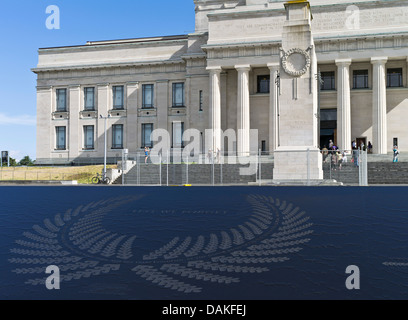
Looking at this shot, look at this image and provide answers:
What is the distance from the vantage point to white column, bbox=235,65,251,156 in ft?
171

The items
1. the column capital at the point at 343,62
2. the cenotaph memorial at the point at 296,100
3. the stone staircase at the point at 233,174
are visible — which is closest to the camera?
the cenotaph memorial at the point at 296,100

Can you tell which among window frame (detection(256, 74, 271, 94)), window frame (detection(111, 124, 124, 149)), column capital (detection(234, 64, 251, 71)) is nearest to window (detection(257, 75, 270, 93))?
window frame (detection(256, 74, 271, 94))

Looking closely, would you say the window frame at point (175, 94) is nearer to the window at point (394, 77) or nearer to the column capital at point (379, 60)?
the column capital at point (379, 60)

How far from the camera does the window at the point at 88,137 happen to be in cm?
6412

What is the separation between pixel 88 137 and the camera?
6450 cm

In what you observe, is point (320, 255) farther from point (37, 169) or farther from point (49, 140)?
point (49, 140)

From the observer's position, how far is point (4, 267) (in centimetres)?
726

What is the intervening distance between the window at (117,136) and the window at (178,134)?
8234mm

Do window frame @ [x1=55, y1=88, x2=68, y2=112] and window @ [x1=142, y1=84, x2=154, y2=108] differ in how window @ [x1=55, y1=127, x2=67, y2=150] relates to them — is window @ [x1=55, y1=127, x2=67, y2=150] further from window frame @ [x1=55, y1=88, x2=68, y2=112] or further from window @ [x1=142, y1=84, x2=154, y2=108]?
window @ [x1=142, y1=84, x2=154, y2=108]

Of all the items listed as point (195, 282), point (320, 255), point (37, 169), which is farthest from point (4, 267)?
point (37, 169)

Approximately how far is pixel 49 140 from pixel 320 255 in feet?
207

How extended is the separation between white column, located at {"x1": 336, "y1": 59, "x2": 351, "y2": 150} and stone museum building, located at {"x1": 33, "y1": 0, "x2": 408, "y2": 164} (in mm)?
115

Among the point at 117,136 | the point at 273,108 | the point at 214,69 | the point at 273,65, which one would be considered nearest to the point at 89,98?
the point at 117,136

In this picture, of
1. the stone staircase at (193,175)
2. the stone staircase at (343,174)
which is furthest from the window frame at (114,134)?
the stone staircase at (343,174)
